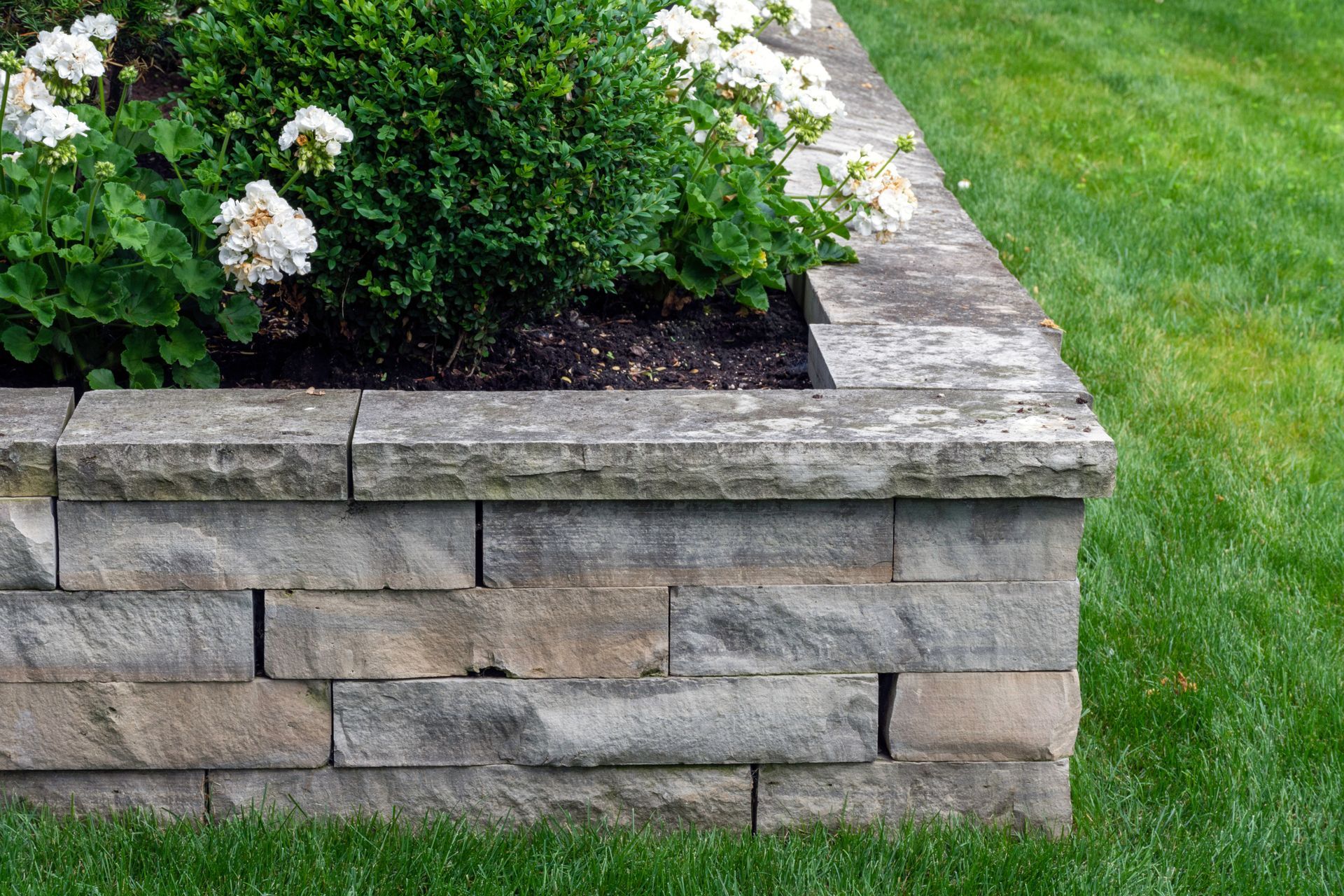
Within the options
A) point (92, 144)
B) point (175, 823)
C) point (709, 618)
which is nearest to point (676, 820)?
point (709, 618)

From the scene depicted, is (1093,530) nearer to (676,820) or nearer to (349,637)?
(676,820)

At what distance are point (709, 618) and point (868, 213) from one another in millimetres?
1213

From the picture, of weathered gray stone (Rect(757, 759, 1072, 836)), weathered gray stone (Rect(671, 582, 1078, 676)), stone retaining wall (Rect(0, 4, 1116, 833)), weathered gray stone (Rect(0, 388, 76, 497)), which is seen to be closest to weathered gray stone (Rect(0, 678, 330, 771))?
stone retaining wall (Rect(0, 4, 1116, 833))

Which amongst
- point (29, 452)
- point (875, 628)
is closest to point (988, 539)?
point (875, 628)

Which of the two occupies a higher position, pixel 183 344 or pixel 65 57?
pixel 65 57

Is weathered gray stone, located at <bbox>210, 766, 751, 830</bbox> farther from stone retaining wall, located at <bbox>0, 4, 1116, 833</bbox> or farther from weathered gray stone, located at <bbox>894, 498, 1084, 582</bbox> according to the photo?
weathered gray stone, located at <bbox>894, 498, 1084, 582</bbox>

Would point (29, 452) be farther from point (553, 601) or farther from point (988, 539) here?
point (988, 539)

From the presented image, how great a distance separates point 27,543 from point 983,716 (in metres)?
1.61

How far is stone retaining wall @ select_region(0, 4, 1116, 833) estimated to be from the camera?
2115mm

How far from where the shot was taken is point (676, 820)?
7.80 feet

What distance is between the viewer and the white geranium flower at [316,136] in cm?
222

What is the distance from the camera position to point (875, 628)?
2.27m

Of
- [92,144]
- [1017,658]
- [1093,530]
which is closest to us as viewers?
[1017,658]

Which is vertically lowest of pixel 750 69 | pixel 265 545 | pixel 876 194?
pixel 265 545
